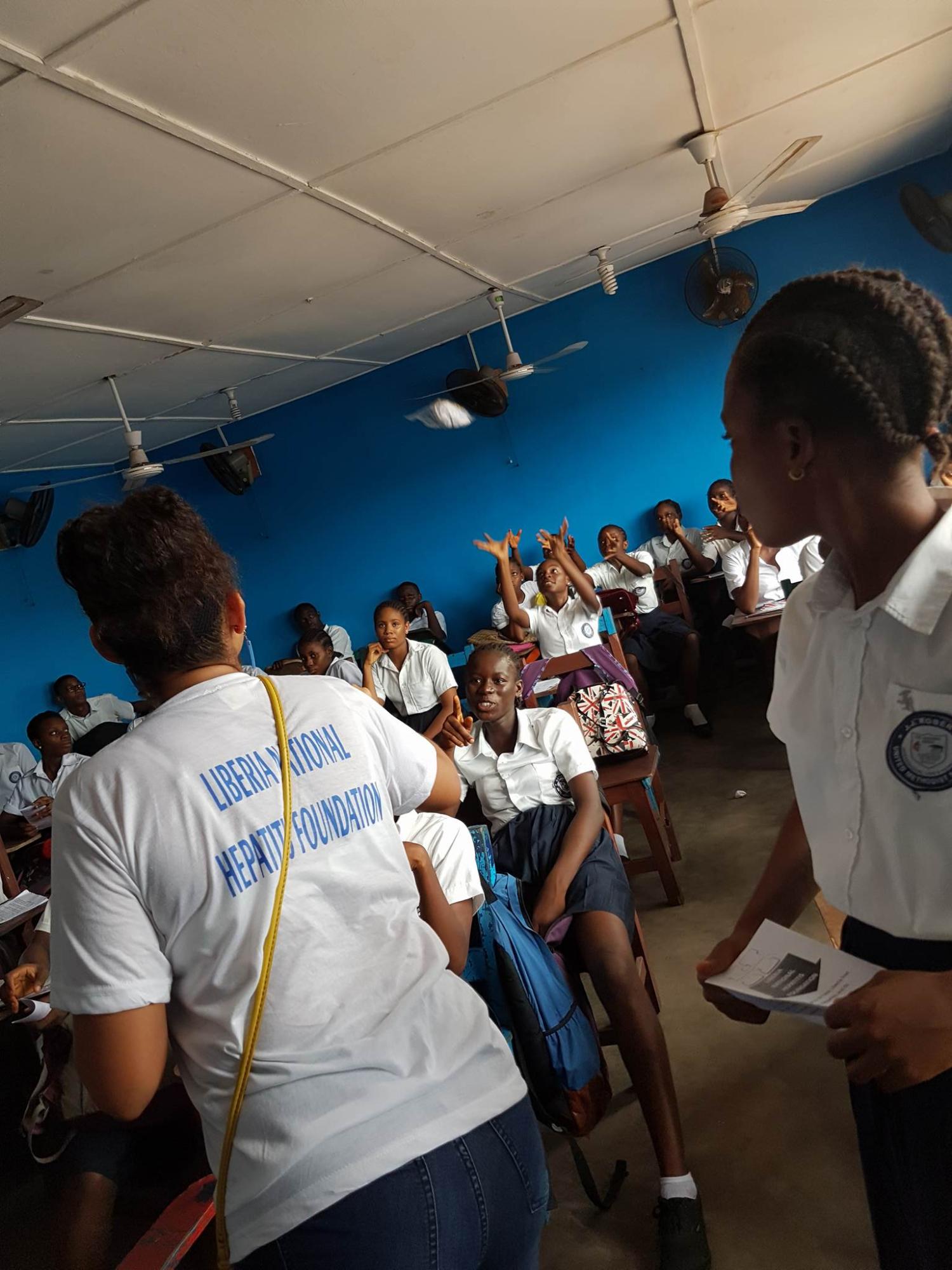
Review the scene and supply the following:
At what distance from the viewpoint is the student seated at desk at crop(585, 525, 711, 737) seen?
5.87m

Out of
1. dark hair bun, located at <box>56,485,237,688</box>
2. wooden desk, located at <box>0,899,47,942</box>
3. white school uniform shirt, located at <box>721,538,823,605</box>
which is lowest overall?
wooden desk, located at <box>0,899,47,942</box>

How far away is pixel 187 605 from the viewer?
984 millimetres

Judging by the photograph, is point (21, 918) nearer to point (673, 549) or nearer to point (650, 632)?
point (650, 632)

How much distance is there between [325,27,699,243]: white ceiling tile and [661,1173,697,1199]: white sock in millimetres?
3421

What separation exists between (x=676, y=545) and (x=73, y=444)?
15.6 ft

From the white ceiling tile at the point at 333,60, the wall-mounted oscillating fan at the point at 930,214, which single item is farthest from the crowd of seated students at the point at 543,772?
the wall-mounted oscillating fan at the point at 930,214

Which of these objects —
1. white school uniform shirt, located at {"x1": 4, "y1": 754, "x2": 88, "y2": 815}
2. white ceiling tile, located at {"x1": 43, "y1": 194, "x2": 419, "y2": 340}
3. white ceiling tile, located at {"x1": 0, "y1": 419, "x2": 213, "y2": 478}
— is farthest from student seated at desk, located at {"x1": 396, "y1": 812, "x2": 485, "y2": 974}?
white ceiling tile, located at {"x1": 0, "y1": 419, "x2": 213, "y2": 478}

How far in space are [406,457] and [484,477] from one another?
0.75 metres

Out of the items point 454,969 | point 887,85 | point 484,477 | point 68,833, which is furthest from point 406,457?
point 68,833

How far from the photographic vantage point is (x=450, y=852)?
2123 mm

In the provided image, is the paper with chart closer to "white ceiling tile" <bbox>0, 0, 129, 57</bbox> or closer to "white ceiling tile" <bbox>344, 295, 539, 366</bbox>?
"white ceiling tile" <bbox>0, 0, 129, 57</bbox>

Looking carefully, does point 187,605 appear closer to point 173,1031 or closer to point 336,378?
point 173,1031

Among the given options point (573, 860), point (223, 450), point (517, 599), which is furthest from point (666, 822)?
point (223, 450)

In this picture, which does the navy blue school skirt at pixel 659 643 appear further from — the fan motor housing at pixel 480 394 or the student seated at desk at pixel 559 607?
the fan motor housing at pixel 480 394
